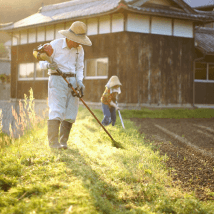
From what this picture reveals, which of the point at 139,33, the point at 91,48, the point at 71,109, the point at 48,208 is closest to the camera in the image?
the point at 48,208

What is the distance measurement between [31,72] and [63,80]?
12522 millimetres

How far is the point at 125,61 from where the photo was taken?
38.0 feet

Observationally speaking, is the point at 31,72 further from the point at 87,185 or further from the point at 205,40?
the point at 87,185

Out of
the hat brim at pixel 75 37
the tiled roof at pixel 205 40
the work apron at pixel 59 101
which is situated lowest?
the work apron at pixel 59 101

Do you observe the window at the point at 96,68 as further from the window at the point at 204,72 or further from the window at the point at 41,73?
the window at the point at 204,72

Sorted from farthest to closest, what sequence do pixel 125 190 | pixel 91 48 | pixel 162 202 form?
1. pixel 91 48
2. pixel 125 190
3. pixel 162 202

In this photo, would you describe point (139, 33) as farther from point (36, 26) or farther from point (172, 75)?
point (36, 26)

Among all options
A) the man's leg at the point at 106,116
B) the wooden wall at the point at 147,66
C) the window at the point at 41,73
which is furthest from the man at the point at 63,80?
the window at the point at 41,73

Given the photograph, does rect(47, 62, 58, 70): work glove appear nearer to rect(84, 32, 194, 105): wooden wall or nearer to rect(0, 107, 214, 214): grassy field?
rect(0, 107, 214, 214): grassy field

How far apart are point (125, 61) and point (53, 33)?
5.30 m

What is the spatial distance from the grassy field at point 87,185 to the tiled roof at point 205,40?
10.3m

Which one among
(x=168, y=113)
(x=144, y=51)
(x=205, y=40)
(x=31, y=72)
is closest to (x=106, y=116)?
(x=168, y=113)

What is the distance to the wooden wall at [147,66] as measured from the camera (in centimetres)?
1161

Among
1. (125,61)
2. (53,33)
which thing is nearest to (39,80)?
(53,33)
